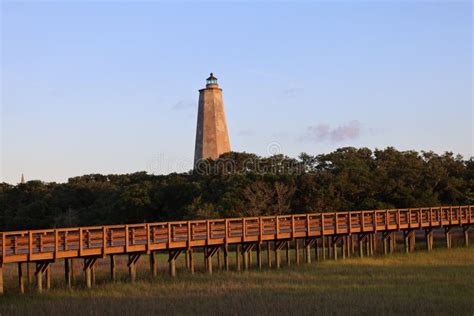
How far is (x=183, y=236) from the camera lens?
34.4m

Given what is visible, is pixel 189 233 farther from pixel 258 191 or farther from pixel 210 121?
pixel 210 121

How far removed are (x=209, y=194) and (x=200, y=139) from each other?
11597 millimetres

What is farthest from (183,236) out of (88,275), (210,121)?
(210,121)

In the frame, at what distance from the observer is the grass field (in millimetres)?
24188

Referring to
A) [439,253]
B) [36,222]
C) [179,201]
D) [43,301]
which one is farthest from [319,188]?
[43,301]

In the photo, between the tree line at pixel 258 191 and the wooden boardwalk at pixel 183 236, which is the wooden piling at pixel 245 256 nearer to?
the wooden boardwalk at pixel 183 236

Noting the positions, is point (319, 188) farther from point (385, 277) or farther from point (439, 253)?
point (385, 277)

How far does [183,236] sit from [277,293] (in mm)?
7305

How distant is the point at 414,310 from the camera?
23.7m

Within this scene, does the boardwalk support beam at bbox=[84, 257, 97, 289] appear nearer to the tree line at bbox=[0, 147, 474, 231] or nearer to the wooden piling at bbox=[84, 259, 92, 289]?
the wooden piling at bbox=[84, 259, 92, 289]

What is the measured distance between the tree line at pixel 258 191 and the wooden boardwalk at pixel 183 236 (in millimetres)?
15882

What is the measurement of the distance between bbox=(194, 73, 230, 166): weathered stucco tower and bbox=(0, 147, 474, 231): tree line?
6.45 ft

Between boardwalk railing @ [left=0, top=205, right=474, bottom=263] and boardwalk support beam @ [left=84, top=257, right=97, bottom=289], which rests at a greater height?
boardwalk railing @ [left=0, top=205, right=474, bottom=263]

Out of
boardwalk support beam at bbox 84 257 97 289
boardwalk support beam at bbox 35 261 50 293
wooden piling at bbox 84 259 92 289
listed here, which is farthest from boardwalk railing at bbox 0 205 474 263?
wooden piling at bbox 84 259 92 289
